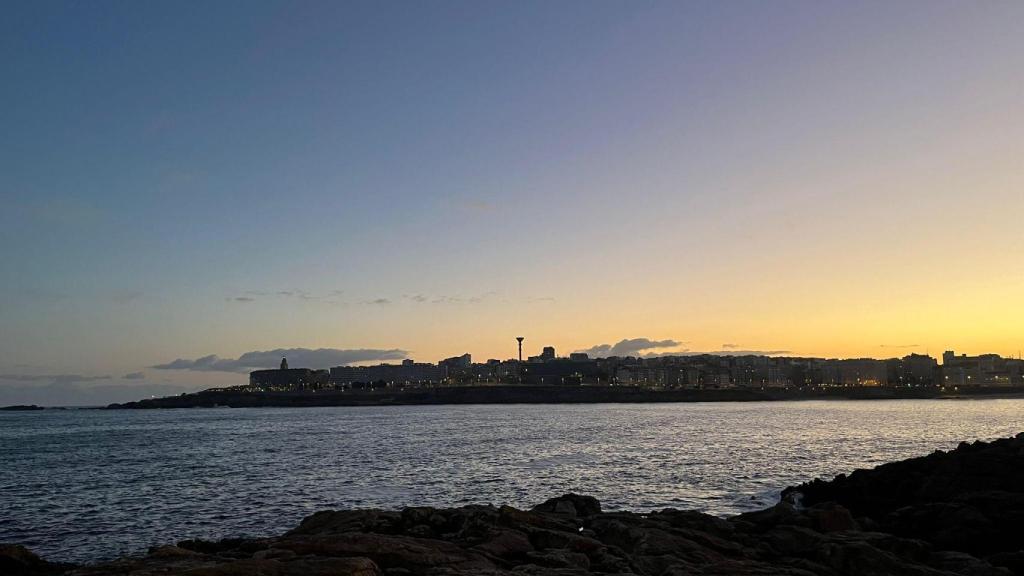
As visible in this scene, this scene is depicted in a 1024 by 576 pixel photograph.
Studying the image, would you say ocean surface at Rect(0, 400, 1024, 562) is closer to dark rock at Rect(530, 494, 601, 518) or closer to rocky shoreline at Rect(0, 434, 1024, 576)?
dark rock at Rect(530, 494, 601, 518)

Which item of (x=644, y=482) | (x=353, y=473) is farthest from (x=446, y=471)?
(x=644, y=482)

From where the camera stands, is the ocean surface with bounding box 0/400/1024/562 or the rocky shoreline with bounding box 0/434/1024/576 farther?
the ocean surface with bounding box 0/400/1024/562

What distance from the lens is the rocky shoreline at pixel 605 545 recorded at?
50.0ft

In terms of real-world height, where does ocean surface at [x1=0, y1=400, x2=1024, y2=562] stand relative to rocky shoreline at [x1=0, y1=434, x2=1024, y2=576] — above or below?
below

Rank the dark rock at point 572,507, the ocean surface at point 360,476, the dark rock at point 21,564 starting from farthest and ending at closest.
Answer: the ocean surface at point 360,476 → the dark rock at point 572,507 → the dark rock at point 21,564

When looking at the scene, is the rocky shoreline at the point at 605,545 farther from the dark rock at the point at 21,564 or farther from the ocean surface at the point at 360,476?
the ocean surface at the point at 360,476

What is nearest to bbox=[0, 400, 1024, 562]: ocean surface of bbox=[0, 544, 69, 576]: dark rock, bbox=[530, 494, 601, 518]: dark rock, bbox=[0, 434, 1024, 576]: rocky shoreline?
bbox=[0, 544, 69, 576]: dark rock

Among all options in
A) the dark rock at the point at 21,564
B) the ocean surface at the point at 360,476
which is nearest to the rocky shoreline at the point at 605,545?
the dark rock at the point at 21,564

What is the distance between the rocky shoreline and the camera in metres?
15.2

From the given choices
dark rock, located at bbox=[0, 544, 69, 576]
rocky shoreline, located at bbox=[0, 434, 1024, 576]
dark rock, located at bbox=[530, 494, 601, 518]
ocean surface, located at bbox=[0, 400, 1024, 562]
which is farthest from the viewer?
ocean surface, located at bbox=[0, 400, 1024, 562]

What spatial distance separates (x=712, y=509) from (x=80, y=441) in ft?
301

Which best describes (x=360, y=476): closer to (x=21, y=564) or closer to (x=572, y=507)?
(x=572, y=507)

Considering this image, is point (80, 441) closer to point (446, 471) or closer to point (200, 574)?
point (446, 471)

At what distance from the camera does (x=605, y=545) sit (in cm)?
1900
